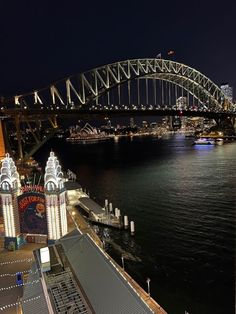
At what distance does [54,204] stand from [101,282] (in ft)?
26.5

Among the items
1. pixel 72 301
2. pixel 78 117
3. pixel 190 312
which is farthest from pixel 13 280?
pixel 78 117

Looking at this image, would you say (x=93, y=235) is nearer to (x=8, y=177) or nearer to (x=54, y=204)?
(x=54, y=204)

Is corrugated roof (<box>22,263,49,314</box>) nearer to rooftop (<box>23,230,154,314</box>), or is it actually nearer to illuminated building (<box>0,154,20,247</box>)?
rooftop (<box>23,230,154,314</box>)

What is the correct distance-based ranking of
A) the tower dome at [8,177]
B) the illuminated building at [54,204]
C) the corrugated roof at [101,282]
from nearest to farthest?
the corrugated roof at [101,282], the illuminated building at [54,204], the tower dome at [8,177]

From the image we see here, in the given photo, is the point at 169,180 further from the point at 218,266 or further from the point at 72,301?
the point at 72,301

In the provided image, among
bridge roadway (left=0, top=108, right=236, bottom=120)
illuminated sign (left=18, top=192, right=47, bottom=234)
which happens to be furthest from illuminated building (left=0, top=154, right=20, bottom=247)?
bridge roadway (left=0, top=108, right=236, bottom=120)

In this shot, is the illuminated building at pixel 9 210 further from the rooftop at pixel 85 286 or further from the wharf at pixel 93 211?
the wharf at pixel 93 211

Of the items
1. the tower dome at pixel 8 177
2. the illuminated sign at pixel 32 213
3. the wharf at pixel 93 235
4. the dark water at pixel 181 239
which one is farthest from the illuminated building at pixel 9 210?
the dark water at pixel 181 239

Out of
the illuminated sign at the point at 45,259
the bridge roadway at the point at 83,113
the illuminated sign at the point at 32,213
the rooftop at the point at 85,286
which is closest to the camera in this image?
the rooftop at the point at 85,286

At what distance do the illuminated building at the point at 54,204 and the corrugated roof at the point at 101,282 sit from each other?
13.4ft

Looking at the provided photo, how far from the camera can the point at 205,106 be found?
15250 centimetres

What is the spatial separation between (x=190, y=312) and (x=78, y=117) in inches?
2251

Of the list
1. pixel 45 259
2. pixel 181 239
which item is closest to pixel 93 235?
pixel 181 239

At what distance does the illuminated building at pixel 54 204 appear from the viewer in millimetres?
17908
